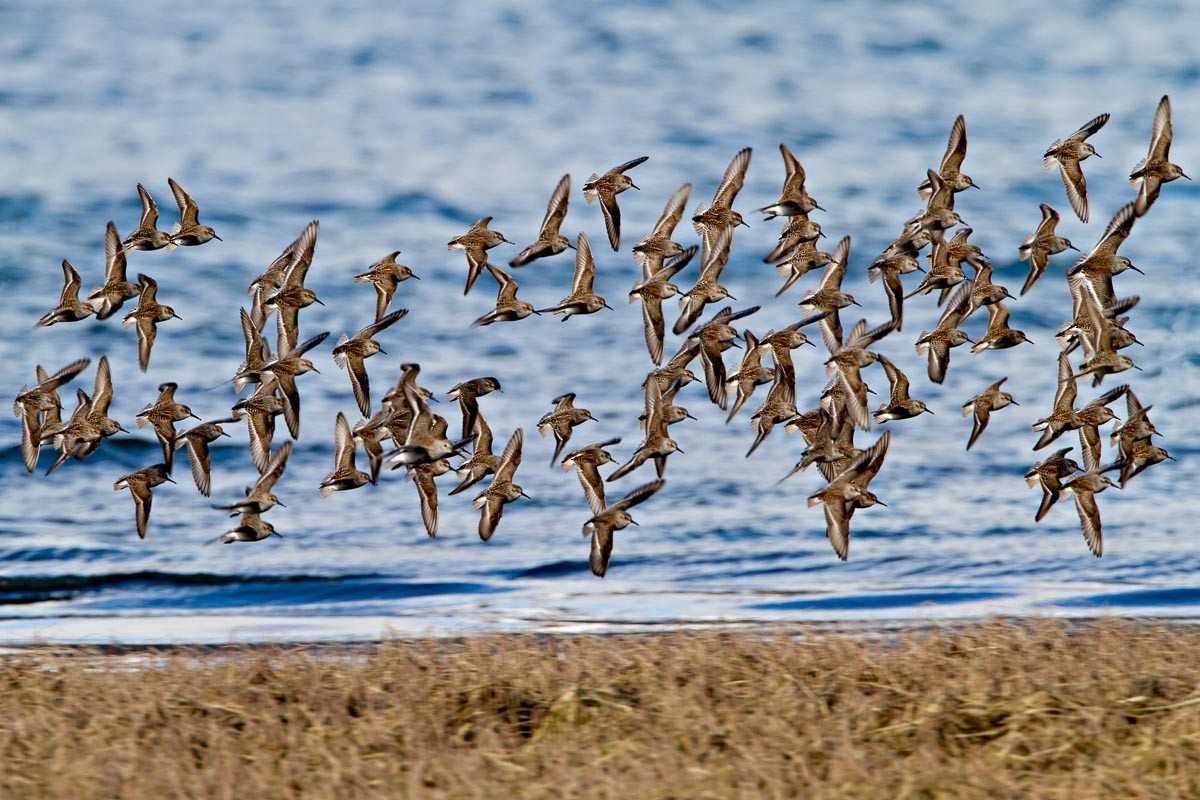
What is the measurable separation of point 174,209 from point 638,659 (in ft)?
72.0

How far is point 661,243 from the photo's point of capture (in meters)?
9.79

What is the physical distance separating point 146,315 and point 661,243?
2.93 metres

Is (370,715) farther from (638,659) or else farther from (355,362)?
(355,362)

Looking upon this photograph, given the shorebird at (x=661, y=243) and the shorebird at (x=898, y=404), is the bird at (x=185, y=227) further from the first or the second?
the shorebird at (x=898, y=404)

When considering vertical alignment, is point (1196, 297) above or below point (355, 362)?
above

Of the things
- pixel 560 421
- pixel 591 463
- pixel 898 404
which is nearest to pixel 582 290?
pixel 560 421

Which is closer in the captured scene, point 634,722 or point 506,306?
point 634,722

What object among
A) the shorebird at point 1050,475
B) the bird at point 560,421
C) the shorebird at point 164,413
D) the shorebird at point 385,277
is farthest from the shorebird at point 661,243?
the shorebird at point 164,413

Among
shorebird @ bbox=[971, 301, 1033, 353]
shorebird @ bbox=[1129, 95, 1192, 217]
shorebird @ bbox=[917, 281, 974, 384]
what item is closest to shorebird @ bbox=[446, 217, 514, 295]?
shorebird @ bbox=[917, 281, 974, 384]

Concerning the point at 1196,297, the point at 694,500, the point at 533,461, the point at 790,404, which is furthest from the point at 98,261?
the point at 790,404

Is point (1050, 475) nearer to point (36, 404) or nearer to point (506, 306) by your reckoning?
point (506, 306)

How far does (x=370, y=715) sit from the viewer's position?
24.3 feet

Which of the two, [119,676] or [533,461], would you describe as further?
[533,461]

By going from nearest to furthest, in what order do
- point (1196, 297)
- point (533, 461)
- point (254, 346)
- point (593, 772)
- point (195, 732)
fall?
point (593, 772) < point (195, 732) < point (254, 346) < point (533, 461) < point (1196, 297)
